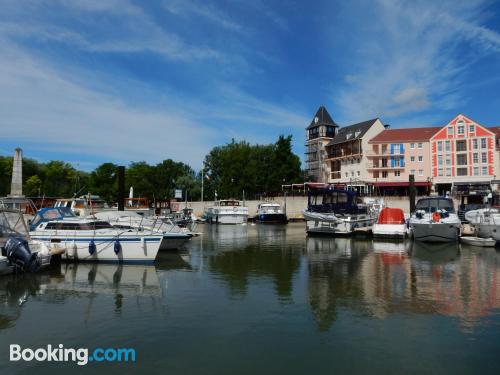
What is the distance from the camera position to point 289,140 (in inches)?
3290

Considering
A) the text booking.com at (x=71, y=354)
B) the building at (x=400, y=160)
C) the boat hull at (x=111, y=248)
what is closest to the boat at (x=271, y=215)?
the building at (x=400, y=160)

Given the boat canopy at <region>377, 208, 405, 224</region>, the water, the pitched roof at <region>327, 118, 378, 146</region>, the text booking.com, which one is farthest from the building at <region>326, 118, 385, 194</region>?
the text booking.com

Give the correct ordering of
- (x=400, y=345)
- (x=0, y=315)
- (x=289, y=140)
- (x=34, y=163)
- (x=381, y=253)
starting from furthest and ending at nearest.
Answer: (x=34, y=163), (x=289, y=140), (x=381, y=253), (x=0, y=315), (x=400, y=345)

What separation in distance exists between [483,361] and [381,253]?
18.0 m

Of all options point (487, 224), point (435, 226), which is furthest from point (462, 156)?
point (435, 226)

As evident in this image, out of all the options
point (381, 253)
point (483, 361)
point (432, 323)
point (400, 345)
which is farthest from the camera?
point (381, 253)

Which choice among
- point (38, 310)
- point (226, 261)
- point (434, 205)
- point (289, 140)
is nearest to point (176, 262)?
point (226, 261)

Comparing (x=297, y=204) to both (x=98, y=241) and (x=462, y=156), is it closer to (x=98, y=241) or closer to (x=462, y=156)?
(x=462, y=156)

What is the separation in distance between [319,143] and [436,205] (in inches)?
2685

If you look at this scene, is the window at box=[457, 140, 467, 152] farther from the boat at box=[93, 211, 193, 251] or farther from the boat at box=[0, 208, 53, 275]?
the boat at box=[0, 208, 53, 275]

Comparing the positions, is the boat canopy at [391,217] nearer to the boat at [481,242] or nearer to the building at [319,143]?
the boat at [481,242]

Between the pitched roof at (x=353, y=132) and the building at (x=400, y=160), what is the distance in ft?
9.60

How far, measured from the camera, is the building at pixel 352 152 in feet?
277

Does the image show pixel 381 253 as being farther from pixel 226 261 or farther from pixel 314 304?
pixel 314 304
